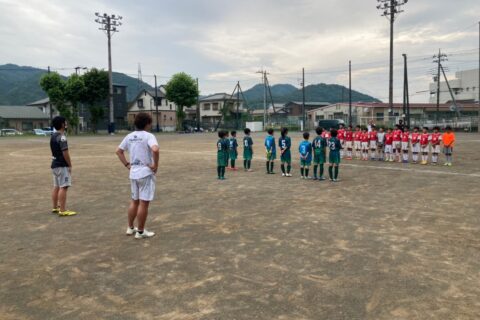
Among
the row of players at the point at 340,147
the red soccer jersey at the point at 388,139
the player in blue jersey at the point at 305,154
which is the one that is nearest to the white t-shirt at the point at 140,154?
the row of players at the point at 340,147

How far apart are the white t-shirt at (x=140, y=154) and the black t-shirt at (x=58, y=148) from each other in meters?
2.33

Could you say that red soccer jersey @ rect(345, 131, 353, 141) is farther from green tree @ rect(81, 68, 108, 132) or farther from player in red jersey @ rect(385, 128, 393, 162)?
green tree @ rect(81, 68, 108, 132)

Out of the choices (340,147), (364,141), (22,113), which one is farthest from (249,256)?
(22,113)

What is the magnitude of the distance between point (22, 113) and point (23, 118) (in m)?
2.07

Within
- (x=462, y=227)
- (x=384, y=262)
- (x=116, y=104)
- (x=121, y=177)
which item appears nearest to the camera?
(x=384, y=262)

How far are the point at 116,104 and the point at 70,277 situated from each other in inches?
2923

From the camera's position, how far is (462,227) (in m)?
6.35

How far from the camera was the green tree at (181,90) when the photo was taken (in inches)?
2416

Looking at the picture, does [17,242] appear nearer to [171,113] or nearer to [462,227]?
[462,227]

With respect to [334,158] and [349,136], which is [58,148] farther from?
[349,136]

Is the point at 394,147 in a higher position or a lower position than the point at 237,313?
higher

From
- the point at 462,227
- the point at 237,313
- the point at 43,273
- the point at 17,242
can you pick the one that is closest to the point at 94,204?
the point at 17,242

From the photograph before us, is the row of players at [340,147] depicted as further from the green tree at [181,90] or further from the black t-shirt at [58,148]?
the green tree at [181,90]

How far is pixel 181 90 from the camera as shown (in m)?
61.5
